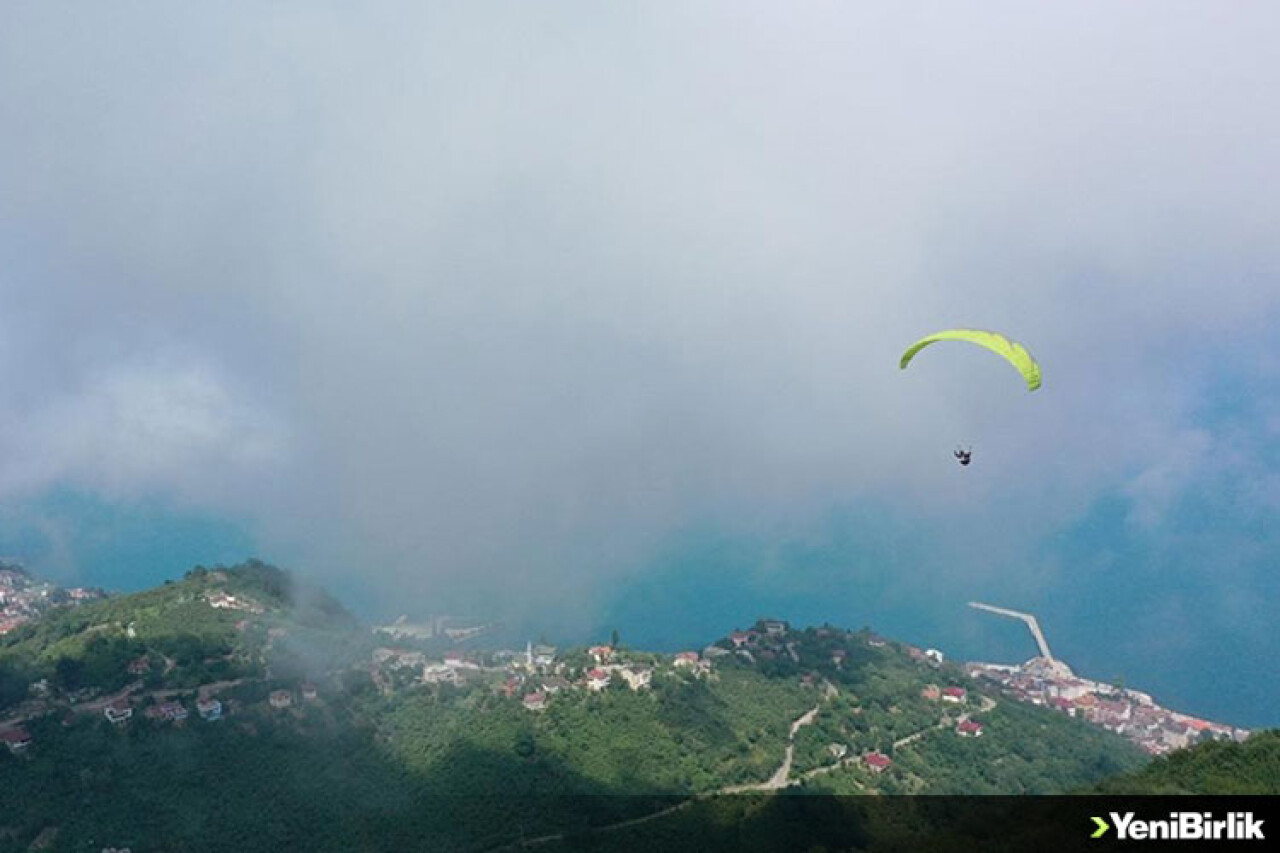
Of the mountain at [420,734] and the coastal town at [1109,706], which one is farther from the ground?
the coastal town at [1109,706]

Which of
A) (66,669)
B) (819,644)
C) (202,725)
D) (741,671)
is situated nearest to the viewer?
(202,725)

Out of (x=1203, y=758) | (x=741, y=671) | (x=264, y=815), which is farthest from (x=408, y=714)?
(x=1203, y=758)

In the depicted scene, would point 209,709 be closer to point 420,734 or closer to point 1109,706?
point 420,734

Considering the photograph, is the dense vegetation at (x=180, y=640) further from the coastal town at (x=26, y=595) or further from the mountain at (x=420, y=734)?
the coastal town at (x=26, y=595)

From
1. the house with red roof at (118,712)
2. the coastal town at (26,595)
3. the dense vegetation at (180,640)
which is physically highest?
the coastal town at (26,595)

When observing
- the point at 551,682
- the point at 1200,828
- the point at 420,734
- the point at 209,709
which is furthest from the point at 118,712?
the point at 1200,828

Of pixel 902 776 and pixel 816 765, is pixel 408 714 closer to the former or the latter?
pixel 816 765

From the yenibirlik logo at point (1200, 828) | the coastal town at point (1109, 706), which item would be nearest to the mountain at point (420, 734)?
the coastal town at point (1109, 706)
